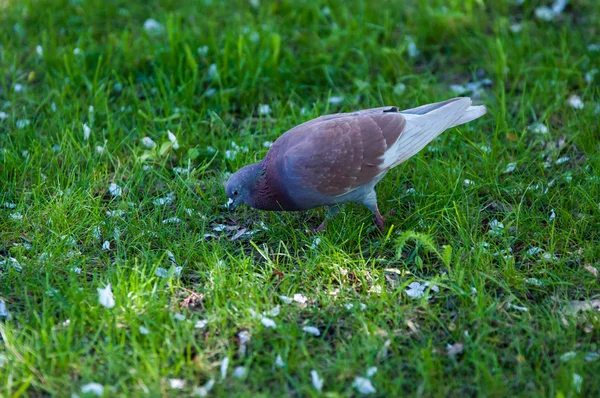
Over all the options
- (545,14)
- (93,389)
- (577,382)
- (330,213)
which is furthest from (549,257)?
(545,14)

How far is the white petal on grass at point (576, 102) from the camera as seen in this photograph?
5.01 meters

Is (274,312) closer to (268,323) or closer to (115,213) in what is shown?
(268,323)

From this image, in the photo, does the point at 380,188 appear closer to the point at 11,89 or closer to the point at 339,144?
the point at 339,144

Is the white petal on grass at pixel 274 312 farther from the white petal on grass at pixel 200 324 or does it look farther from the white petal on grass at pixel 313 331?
the white petal on grass at pixel 200 324

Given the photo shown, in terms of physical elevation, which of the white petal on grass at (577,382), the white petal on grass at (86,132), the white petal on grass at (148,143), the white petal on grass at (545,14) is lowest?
the white petal on grass at (577,382)

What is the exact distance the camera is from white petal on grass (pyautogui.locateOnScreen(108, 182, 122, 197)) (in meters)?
4.47

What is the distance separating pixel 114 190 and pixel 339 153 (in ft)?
5.00

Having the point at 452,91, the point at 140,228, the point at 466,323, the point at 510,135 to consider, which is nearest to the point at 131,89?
the point at 140,228

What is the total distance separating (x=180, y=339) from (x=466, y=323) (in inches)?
53.7

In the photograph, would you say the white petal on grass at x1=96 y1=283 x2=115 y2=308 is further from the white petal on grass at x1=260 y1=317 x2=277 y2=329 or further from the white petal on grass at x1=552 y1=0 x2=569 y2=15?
the white petal on grass at x1=552 y1=0 x2=569 y2=15

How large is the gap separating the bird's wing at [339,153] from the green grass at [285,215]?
32 cm

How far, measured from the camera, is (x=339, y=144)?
395cm

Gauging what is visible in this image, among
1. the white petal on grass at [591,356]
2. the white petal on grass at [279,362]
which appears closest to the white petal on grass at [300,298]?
the white petal on grass at [279,362]

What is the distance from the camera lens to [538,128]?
15.9ft
